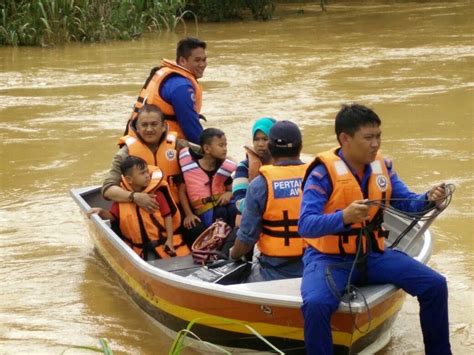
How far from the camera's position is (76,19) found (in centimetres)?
1747

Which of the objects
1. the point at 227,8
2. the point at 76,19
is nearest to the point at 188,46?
the point at 76,19

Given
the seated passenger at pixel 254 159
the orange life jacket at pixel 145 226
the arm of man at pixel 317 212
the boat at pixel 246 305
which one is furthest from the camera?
the orange life jacket at pixel 145 226

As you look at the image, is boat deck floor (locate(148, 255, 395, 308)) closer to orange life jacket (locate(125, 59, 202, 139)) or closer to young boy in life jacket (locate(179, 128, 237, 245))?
young boy in life jacket (locate(179, 128, 237, 245))

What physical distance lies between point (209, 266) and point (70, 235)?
2.35 meters

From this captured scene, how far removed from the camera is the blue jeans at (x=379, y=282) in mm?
4152

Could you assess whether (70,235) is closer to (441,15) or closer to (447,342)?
(447,342)

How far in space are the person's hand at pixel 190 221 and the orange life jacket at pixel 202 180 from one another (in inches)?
3.6

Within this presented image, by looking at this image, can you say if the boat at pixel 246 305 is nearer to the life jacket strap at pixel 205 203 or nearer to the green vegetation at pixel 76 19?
the life jacket strap at pixel 205 203

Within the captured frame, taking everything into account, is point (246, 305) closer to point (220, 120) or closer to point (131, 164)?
point (131, 164)

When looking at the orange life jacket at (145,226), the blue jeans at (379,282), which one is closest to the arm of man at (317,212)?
the blue jeans at (379,282)

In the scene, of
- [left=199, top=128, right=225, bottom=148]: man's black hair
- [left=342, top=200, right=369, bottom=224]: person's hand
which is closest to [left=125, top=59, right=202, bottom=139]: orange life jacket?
[left=199, top=128, right=225, bottom=148]: man's black hair

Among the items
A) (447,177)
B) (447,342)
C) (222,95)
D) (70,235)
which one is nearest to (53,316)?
(70,235)

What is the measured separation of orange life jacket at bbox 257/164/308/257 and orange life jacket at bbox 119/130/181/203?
1.41 meters

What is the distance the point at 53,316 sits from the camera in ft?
19.2
